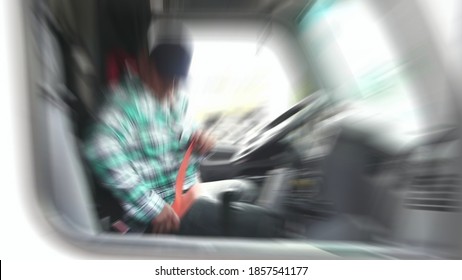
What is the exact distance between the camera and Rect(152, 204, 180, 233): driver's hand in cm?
130

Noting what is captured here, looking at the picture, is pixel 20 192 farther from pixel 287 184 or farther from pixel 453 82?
pixel 453 82

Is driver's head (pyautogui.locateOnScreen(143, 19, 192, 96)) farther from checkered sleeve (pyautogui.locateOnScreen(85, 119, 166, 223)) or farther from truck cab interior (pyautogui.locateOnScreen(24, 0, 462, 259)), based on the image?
checkered sleeve (pyautogui.locateOnScreen(85, 119, 166, 223))

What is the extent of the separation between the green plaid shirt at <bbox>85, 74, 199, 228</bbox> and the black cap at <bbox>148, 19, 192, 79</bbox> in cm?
13

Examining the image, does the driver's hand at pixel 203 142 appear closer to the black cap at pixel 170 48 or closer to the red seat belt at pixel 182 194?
the red seat belt at pixel 182 194

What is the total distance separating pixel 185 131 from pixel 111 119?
0.66 feet

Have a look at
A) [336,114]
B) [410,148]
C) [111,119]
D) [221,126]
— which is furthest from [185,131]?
[410,148]

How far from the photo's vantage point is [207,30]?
144cm

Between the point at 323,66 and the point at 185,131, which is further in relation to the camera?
the point at 323,66

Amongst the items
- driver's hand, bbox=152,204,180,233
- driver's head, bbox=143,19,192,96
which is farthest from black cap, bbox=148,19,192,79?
driver's hand, bbox=152,204,180,233

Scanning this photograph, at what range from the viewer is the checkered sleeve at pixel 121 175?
131 cm

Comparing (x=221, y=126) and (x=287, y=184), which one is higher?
(x=221, y=126)

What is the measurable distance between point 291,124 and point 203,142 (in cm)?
25

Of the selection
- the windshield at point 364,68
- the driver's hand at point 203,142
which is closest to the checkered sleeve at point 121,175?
the driver's hand at point 203,142

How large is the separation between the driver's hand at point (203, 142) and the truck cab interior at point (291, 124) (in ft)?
0.08
